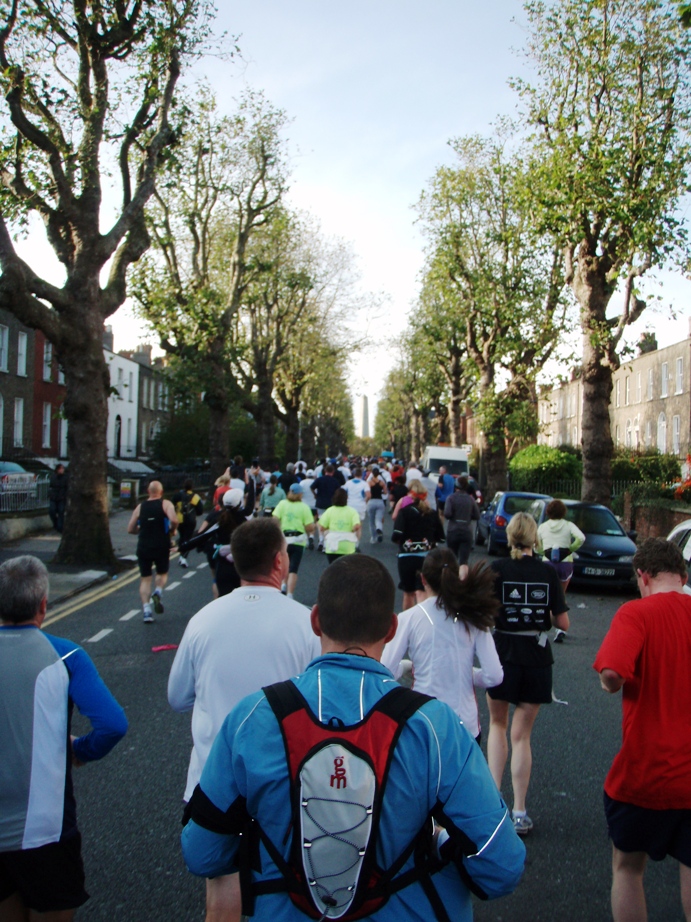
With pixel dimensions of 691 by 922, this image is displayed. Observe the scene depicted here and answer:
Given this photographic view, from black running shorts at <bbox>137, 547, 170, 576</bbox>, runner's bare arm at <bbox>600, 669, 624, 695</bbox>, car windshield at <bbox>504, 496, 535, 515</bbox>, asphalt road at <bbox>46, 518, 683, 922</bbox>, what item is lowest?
asphalt road at <bbox>46, 518, 683, 922</bbox>

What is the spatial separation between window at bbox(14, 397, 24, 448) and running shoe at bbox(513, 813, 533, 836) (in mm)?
39134

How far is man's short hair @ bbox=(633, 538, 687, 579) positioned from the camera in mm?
3705

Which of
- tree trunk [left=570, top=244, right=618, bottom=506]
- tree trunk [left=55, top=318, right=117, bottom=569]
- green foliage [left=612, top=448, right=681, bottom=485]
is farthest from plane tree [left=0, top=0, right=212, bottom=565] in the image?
green foliage [left=612, top=448, right=681, bottom=485]

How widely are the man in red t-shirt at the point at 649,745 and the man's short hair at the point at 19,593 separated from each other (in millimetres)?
2237

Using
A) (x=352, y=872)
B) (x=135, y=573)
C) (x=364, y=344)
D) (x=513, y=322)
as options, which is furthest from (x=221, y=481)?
(x=364, y=344)

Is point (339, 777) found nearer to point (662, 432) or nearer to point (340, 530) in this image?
point (340, 530)

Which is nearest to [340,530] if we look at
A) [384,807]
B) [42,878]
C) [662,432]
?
[42,878]

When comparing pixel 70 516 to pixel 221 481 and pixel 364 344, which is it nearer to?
pixel 221 481

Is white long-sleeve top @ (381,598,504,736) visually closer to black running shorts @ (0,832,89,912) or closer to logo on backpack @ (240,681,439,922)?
black running shorts @ (0,832,89,912)

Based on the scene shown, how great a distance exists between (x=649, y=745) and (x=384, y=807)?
1.99m

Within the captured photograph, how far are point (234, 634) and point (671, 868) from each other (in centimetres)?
296

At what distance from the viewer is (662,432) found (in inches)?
1870

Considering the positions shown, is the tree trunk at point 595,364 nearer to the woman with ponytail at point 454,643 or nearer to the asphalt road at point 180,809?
the asphalt road at point 180,809

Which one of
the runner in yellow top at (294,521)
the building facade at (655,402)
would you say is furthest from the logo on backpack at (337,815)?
the building facade at (655,402)
